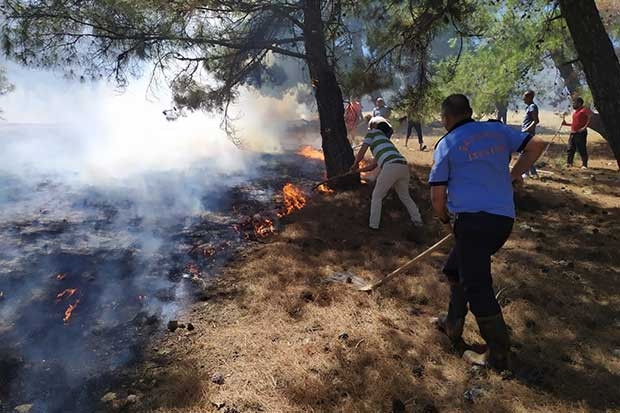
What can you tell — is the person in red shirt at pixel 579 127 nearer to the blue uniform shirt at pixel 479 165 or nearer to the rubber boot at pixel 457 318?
the blue uniform shirt at pixel 479 165

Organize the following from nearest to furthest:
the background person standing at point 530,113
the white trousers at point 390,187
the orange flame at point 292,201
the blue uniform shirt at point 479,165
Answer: the blue uniform shirt at point 479,165 → the white trousers at point 390,187 → the orange flame at point 292,201 → the background person standing at point 530,113

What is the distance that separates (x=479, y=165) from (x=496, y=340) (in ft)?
3.91

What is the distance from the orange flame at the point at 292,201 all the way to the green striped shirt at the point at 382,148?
199 centimetres

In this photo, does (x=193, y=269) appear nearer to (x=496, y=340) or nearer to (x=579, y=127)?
(x=496, y=340)

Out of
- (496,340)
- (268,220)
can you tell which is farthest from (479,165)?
(268,220)

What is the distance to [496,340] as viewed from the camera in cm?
288

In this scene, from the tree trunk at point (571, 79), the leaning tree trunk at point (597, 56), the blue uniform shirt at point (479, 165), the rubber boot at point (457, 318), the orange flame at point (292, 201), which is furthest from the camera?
the tree trunk at point (571, 79)

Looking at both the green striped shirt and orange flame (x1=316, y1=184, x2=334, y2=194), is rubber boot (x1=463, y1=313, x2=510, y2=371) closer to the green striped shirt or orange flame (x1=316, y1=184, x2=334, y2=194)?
the green striped shirt

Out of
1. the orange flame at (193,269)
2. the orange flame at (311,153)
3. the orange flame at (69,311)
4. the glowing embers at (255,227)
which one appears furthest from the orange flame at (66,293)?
the orange flame at (311,153)

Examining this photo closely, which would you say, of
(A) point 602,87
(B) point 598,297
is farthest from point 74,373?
(A) point 602,87

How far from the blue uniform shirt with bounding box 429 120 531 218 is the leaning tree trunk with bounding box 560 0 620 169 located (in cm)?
310

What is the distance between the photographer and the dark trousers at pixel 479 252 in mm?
2826

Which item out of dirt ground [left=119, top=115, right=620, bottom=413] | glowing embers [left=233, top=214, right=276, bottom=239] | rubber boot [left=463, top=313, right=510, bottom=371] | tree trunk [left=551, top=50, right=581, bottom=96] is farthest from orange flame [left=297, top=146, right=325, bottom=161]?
rubber boot [left=463, top=313, right=510, bottom=371]

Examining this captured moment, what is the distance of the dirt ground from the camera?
2.82 meters
